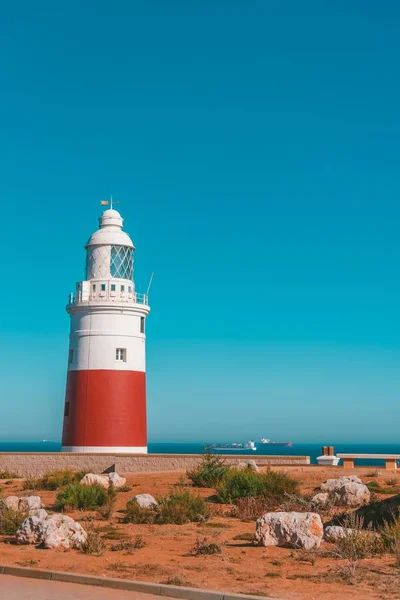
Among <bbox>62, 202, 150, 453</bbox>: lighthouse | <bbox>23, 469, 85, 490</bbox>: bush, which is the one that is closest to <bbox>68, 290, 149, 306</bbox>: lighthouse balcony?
<bbox>62, 202, 150, 453</bbox>: lighthouse

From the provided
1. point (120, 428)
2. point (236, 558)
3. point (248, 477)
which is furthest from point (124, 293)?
point (236, 558)

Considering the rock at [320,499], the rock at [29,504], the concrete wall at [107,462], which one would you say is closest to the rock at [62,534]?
the rock at [29,504]

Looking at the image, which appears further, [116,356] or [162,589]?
[116,356]

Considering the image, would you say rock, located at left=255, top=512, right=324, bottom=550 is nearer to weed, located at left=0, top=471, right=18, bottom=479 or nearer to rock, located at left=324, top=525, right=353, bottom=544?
rock, located at left=324, top=525, right=353, bottom=544

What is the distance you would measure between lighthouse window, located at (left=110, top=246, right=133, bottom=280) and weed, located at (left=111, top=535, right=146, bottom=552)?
18.8 metres

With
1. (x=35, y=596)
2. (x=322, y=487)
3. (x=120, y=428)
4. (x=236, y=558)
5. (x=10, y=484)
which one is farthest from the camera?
(x=120, y=428)

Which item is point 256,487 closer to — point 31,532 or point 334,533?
point 334,533

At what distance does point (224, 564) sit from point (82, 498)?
307 inches

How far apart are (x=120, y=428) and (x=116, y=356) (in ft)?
9.64

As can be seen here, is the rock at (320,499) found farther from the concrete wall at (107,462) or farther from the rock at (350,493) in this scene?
the concrete wall at (107,462)

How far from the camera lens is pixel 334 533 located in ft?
48.9

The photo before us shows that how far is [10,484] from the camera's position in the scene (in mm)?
27734

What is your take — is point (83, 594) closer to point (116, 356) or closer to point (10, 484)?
point (10, 484)

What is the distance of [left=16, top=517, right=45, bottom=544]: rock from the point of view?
15.4 metres
